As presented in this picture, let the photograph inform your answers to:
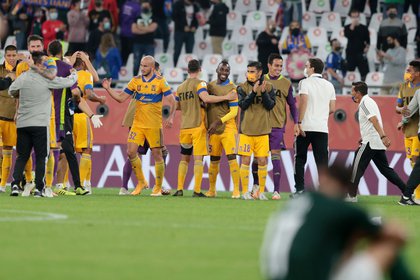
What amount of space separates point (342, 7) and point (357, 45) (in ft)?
13.1

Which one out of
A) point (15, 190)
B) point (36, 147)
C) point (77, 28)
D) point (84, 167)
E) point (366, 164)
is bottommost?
point (15, 190)

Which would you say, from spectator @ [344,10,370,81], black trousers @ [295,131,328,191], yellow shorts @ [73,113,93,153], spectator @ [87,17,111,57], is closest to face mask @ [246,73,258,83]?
black trousers @ [295,131,328,191]

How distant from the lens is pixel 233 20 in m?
31.2

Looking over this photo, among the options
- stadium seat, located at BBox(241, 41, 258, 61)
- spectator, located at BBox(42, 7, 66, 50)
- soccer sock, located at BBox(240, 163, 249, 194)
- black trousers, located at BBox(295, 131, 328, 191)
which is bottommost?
soccer sock, located at BBox(240, 163, 249, 194)

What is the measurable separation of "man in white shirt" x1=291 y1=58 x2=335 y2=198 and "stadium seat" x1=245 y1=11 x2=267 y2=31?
11.9 metres

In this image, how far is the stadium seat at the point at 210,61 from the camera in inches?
1131

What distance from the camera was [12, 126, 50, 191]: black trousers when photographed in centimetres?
1725

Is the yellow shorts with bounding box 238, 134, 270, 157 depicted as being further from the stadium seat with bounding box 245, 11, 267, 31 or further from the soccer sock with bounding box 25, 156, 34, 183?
the stadium seat with bounding box 245, 11, 267, 31

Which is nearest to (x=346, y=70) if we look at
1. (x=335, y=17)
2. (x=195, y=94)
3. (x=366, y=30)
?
(x=366, y=30)

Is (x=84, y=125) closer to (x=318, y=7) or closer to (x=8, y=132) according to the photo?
(x=8, y=132)

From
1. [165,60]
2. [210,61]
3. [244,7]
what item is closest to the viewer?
[210,61]

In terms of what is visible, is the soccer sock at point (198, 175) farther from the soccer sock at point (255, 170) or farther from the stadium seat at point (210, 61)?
the stadium seat at point (210, 61)

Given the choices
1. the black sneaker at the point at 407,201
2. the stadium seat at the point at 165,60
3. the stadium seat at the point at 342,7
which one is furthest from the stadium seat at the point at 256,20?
the black sneaker at the point at 407,201

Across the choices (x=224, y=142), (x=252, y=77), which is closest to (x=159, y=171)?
(x=224, y=142)
